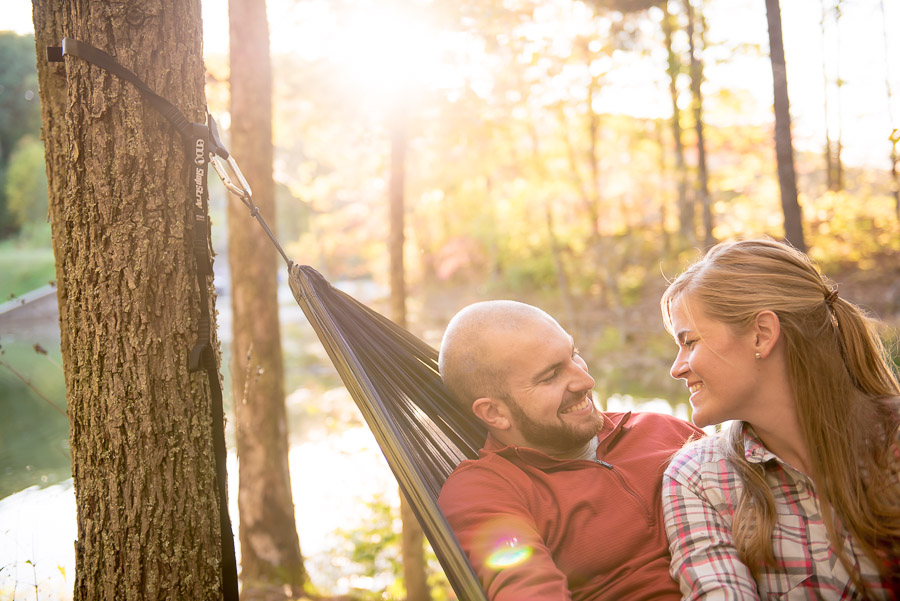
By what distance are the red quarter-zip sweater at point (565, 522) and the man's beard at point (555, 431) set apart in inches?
3.0

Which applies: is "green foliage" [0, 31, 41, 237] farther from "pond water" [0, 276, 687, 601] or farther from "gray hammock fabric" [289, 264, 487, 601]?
"gray hammock fabric" [289, 264, 487, 601]

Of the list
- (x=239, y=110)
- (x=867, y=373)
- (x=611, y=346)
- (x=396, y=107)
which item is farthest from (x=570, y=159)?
(x=867, y=373)

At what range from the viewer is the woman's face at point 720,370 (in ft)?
4.39

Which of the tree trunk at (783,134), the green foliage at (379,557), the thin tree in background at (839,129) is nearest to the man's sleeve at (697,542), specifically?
the tree trunk at (783,134)

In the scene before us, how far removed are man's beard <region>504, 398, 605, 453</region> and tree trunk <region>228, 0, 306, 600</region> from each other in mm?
2266

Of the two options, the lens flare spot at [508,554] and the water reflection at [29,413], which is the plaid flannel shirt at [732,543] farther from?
the water reflection at [29,413]

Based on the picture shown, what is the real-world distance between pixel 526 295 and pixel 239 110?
407 inches

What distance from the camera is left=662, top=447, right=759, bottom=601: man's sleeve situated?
1.22m

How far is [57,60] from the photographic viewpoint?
1.40 metres

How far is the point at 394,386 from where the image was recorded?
5.61 feet

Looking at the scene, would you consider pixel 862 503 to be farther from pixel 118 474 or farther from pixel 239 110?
pixel 239 110

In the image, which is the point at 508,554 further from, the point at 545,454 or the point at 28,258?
the point at 28,258

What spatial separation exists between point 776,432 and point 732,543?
0.83 ft

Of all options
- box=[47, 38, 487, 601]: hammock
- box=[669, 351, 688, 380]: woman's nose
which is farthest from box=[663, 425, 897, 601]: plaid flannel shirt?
box=[47, 38, 487, 601]: hammock
